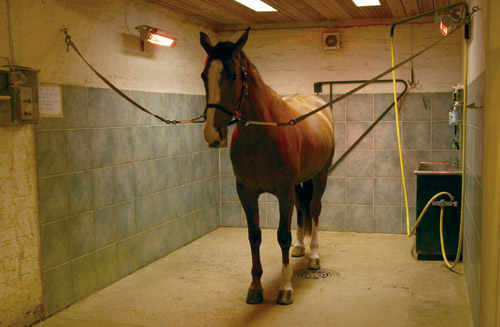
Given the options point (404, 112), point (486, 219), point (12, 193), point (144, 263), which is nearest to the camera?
point (486, 219)

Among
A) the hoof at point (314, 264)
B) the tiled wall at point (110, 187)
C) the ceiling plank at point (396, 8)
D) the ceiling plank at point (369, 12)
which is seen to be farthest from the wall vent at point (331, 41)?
the hoof at point (314, 264)

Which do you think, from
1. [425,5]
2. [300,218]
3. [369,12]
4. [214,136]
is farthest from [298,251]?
[425,5]

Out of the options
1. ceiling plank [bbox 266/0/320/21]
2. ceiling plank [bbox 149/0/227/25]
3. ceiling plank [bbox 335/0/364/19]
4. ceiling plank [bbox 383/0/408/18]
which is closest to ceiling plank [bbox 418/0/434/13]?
ceiling plank [bbox 383/0/408/18]

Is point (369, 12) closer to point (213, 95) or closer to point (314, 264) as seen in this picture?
point (314, 264)

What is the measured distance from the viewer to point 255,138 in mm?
3307

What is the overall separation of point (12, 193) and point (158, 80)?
6.66 feet

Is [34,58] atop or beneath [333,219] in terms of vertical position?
atop

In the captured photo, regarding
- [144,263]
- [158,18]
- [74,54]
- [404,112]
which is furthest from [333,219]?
[74,54]

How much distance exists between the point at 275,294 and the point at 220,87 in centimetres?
163

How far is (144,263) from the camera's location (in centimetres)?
445

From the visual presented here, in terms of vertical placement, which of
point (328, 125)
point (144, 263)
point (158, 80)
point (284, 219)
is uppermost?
point (158, 80)

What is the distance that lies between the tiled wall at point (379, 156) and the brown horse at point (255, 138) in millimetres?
1735

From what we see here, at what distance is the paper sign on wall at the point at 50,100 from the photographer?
3240mm

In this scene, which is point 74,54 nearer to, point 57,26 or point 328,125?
point 57,26
